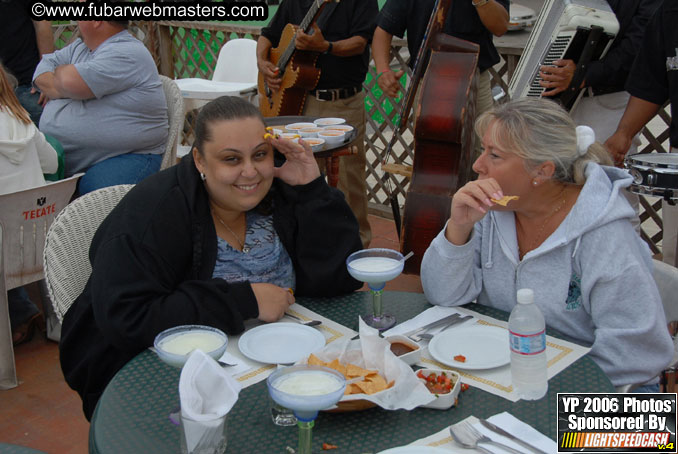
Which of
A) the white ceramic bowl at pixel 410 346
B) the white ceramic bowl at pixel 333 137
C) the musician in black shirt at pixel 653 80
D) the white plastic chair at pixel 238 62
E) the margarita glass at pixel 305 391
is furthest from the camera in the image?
the white plastic chair at pixel 238 62

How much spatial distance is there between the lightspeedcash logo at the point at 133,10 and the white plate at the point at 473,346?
9.87ft

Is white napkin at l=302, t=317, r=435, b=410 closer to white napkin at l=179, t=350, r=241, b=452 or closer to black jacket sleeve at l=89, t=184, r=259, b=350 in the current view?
white napkin at l=179, t=350, r=241, b=452

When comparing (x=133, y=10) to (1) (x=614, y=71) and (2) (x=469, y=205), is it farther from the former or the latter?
(2) (x=469, y=205)

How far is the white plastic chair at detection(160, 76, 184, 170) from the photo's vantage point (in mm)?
4418

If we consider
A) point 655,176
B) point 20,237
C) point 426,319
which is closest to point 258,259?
point 426,319

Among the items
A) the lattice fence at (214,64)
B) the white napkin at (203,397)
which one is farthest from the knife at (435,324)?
the lattice fence at (214,64)

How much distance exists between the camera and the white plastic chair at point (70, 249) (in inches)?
97.1

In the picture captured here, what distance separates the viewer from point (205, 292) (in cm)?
215

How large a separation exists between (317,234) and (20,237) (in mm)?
1714

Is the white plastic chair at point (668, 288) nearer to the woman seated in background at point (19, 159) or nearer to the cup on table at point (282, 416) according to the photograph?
the cup on table at point (282, 416)

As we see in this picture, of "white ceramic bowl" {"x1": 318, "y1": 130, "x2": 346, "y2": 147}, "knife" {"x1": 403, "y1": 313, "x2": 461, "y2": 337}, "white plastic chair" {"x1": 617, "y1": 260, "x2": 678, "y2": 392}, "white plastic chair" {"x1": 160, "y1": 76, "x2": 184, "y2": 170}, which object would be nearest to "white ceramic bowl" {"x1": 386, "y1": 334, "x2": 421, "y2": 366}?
"knife" {"x1": 403, "y1": 313, "x2": 461, "y2": 337}

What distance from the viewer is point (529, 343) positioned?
1.69m

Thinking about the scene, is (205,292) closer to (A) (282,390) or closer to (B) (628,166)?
(A) (282,390)

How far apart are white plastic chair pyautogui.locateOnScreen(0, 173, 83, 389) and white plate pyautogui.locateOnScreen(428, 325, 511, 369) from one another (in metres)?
2.20
